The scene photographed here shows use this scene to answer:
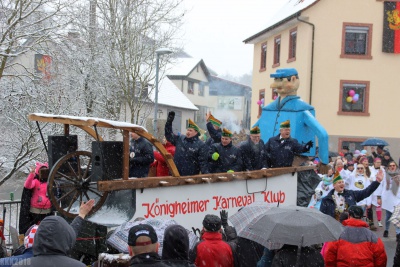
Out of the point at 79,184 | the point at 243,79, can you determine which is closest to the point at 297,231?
the point at 79,184

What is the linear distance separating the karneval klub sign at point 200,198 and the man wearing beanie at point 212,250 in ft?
5.26

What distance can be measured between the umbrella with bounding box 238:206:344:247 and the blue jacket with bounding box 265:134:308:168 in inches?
156

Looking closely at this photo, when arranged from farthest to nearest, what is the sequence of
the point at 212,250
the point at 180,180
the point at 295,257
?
the point at 180,180 → the point at 212,250 → the point at 295,257

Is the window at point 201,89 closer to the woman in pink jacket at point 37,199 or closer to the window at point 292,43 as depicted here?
the window at point 292,43

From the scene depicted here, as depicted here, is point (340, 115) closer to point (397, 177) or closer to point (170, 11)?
point (170, 11)

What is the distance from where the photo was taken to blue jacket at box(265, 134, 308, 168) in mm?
9570

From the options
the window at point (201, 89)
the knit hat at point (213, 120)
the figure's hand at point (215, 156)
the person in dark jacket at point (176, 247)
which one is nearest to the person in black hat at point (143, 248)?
the person in dark jacket at point (176, 247)

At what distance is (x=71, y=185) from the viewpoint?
6.72 meters

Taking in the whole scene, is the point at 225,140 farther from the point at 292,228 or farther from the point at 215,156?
the point at 292,228

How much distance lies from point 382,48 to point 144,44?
1247cm

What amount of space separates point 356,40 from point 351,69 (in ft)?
4.86

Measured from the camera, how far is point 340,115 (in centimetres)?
2789

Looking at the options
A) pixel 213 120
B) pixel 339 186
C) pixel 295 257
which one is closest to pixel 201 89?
pixel 213 120

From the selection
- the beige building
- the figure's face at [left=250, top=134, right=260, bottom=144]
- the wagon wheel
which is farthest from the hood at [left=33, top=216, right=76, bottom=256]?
the beige building
